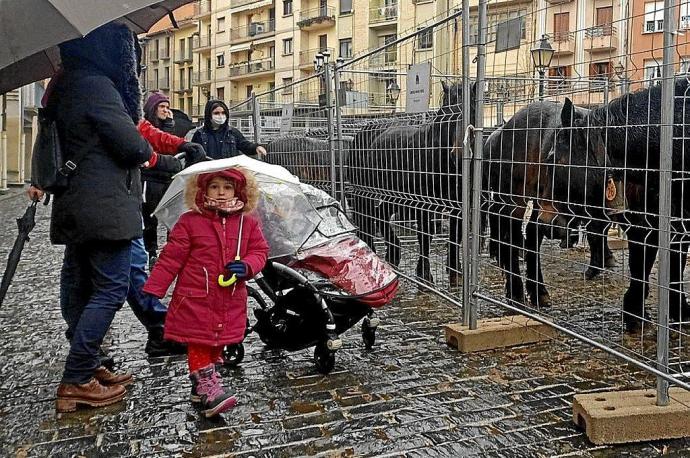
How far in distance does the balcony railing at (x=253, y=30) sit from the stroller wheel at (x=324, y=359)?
205 feet

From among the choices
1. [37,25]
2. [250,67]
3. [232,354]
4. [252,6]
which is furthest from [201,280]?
[252,6]

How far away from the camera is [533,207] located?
18.8ft

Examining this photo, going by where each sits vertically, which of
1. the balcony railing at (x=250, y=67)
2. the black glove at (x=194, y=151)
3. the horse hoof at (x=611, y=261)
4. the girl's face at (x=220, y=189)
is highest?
the balcony railing at (x=250, y=67)

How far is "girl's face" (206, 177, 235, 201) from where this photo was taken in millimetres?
4062

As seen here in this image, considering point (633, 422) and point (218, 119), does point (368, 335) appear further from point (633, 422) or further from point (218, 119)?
point (218, 119)

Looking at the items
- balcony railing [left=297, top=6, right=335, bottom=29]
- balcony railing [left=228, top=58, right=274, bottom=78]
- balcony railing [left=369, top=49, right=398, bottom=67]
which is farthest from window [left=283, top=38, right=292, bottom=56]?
balcony railing [left=369, top=49, right=398, bottom=67]

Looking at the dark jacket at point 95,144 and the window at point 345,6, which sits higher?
the window at point 345,6

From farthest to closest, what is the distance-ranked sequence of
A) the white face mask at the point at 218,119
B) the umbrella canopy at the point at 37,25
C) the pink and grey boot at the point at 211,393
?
1. the white face mask at the point at 218,119
2. the pink and grey boot at the point at 211,393
3. the umbrella canopy at the point at 37,25

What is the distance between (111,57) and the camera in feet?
13.6

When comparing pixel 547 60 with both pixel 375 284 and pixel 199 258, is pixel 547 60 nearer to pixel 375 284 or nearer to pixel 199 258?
pixel 375 284

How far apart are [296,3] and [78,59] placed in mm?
59198

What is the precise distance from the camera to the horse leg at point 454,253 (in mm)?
6707

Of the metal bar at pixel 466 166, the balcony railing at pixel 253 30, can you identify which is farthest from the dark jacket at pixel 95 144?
the balcony railing at pixel 253 30

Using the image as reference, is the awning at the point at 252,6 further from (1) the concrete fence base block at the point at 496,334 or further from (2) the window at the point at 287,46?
(1) the concrete fence base block at the point at 496,334
